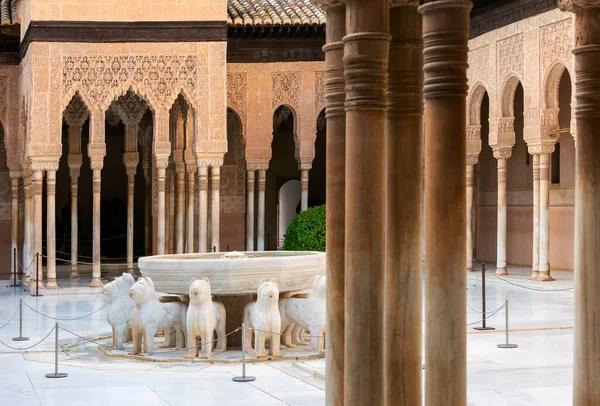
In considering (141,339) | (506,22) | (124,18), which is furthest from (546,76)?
(141,339)

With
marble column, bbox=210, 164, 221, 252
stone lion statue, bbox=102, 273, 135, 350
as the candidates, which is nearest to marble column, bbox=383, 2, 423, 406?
→ stone lion statue, bbox=102, 273, 135, 350

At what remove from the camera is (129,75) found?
19188mm

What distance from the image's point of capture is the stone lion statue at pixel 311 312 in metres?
10.7

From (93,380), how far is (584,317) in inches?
225

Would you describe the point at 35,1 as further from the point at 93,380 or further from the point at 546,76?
the point at 93,380

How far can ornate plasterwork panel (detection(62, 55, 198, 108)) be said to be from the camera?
1902 centimetres

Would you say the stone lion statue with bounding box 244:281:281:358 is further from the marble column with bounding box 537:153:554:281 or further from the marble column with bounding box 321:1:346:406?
the marble column with bounding box 537:153:554:281

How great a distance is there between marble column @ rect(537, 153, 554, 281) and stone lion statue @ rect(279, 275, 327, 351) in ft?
30.9

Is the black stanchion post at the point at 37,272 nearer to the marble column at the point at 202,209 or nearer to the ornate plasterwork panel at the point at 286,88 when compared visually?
the marble column at the point at 202,209

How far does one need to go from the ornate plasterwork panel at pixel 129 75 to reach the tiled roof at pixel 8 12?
8.23ft

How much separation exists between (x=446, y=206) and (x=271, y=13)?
1824cm

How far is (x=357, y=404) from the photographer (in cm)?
501

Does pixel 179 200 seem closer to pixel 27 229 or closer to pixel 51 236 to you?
pixel 27 229

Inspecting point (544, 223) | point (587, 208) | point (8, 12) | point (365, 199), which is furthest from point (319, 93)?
point (587, 208)
